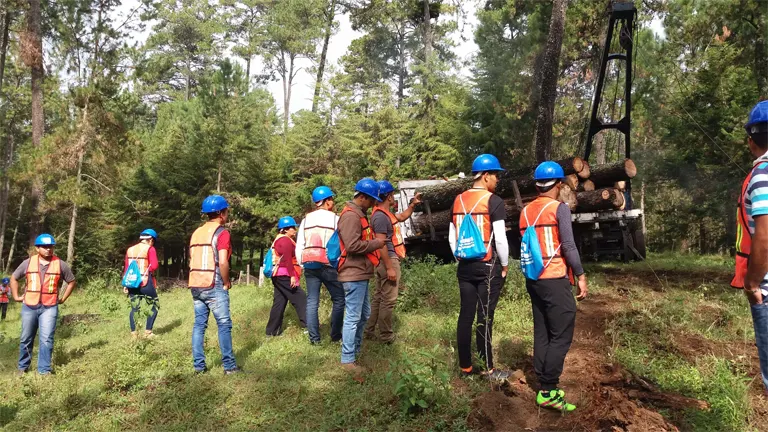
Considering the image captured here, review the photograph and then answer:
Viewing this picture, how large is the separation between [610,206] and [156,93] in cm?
3959

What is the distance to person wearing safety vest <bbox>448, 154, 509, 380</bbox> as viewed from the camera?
4.70 m

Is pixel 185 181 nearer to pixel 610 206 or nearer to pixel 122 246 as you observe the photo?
pixel 122 246

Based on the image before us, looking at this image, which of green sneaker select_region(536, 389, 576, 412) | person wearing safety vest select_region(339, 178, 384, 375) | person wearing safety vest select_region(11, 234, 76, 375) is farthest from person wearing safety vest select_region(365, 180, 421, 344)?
person wearing safety vest select_region(11, 234, 76, 375)

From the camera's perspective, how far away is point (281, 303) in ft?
25.6

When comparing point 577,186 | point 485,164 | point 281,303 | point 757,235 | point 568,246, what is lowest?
point 281,303

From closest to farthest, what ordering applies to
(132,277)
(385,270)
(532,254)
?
(532,254) < (385,270) < (132,277)

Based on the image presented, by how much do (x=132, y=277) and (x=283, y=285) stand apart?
8.07 feet

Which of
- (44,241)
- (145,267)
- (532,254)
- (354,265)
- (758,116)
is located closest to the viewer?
(758,116)

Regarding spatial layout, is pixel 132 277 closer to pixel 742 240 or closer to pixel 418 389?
pixel 418 389

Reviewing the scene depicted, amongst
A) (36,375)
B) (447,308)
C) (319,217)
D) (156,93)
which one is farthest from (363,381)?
(156,93)

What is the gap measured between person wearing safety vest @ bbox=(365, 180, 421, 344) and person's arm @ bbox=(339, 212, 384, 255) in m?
0.17

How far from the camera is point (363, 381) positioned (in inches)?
199

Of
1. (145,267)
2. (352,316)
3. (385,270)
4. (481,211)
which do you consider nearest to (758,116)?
(481,211)

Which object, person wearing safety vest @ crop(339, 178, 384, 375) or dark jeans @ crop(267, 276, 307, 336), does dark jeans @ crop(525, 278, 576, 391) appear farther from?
dark jeans @ crop(267, 276, 307, 336)
